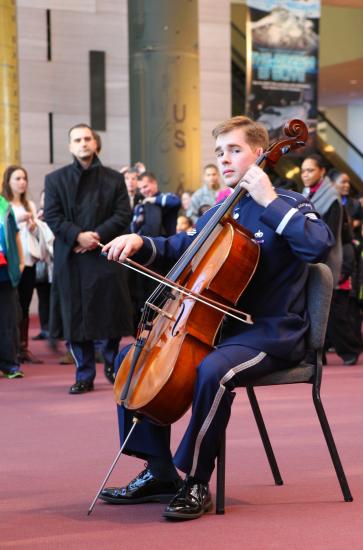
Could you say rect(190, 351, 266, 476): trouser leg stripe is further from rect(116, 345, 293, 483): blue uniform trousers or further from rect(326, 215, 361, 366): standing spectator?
rect(326, 215, 361, 366): standing spectator

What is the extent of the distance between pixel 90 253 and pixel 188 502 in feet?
12.5

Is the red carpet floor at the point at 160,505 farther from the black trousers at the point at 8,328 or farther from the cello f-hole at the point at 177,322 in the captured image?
the black trousers at the point at 8,328

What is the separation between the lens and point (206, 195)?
12070mm

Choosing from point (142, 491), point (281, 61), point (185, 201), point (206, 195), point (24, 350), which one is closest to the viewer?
point (142, 491)

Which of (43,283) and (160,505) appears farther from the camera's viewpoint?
(43,283)

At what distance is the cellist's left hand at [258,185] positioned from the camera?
3.92 m

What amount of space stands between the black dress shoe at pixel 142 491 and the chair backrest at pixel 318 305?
Result: 71cm

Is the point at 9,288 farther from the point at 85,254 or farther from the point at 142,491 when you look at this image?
the point at 142,491

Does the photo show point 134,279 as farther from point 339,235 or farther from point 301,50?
point 301,50

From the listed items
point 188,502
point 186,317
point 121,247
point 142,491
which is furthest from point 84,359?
point 186,317

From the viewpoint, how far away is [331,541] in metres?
3.54

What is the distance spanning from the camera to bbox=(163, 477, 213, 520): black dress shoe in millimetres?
3871

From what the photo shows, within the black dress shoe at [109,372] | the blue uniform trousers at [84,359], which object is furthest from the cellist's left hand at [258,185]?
the black dress shoe at [109,372]

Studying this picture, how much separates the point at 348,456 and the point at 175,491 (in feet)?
3.41
